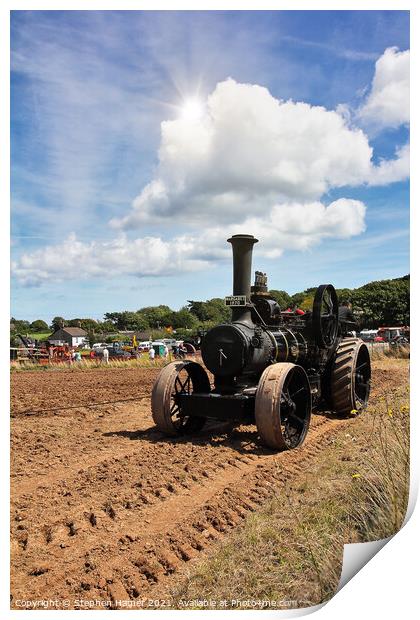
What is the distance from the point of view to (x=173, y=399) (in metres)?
7.58

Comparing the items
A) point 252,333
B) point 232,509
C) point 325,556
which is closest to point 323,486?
point 232,509

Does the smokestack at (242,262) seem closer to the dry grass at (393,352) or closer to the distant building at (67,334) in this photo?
the distant building at (67,334)

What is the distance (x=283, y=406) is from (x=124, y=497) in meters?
2.64

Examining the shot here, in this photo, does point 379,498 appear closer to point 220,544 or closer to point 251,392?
point 220,544

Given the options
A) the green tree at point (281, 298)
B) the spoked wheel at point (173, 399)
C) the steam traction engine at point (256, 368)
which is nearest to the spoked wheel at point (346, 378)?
the steam traction engine at point (256, 368)

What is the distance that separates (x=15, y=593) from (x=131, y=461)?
9.72 feet

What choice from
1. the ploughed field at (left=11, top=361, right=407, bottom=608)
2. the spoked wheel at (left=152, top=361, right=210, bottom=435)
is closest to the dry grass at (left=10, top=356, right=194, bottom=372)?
the ploughed field at (left=11, top=361, right=407, bottom=608)

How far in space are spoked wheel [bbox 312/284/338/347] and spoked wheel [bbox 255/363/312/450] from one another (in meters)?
0.96

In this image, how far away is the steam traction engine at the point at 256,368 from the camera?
257 inches

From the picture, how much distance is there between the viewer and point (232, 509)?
180 inches

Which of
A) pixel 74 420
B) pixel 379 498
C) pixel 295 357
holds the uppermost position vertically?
pixel 295 357

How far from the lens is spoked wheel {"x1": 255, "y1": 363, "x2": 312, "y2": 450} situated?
20.5 ft

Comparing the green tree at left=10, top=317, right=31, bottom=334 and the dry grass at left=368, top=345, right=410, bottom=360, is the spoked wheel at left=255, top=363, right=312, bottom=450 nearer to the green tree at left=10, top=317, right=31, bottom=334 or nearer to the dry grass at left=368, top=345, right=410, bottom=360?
the green tree at left=10, top=317, right=31, bottom=334

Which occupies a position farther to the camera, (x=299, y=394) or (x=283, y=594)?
(x=299, y=394)
